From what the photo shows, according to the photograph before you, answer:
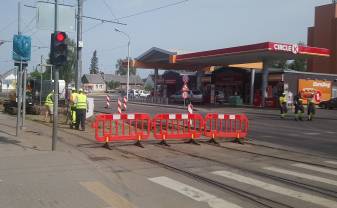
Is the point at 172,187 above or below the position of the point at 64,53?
below

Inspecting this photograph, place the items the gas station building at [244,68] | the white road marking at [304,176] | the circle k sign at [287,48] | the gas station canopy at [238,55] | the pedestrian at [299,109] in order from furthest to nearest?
the gas station building at [244,68], the gas station canopy at [238,55], the circle k sign at [287,48], the pedestrian at [299,109], the white road marking at [304,176]

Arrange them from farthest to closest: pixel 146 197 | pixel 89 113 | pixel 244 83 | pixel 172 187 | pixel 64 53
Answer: pixel 244 83 → pixel 89 113 → pixel 64 53 → pixel 172 187 → pixel 146 197

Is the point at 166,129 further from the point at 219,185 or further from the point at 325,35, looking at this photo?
the point at 325,35

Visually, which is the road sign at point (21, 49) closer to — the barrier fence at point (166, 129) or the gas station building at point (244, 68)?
the barrier fence at point (166, 129)

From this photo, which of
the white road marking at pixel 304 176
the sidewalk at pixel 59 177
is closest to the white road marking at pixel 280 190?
the white road marking at pixel 304 176

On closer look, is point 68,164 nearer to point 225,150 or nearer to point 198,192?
point 198,192

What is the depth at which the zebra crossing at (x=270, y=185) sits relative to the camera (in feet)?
27.5

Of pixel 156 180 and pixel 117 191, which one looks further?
pixel 156 180

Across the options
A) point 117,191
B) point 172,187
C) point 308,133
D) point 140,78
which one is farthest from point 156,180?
point 140,78

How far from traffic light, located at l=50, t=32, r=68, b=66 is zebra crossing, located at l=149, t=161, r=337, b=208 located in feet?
16.6

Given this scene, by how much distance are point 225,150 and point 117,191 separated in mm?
6976

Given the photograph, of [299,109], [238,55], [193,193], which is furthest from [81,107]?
[238,55]

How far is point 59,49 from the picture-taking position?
13.9 metres

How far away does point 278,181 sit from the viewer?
33.5 ft
